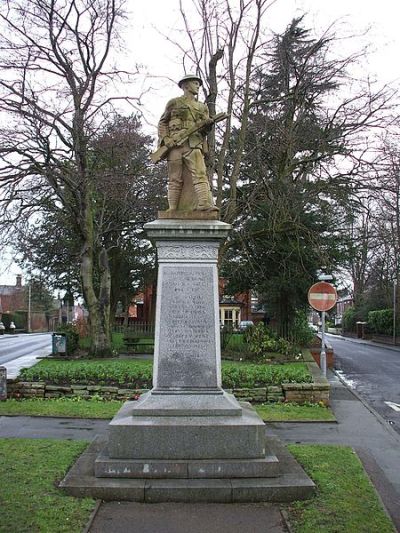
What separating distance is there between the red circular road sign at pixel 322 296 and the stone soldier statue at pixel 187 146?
29.6 feet

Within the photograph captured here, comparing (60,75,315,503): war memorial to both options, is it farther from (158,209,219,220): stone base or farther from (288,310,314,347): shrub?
(288,310,314,347): shrub

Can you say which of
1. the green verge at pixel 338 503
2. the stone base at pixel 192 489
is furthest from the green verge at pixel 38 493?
the green verge at pixel 338 503

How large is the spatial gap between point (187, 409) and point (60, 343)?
1633cm

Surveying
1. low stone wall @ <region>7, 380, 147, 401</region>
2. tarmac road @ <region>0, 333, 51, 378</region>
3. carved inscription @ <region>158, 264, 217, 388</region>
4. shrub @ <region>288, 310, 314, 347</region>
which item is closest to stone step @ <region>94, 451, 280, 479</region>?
carved inscription @ <region>158, 264, 217, 388</region>

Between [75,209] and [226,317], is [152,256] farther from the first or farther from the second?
[226,317]

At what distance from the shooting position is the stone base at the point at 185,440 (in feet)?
20.0

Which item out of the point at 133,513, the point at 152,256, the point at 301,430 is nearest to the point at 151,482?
the point at 133,513

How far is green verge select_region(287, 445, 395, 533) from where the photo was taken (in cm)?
507

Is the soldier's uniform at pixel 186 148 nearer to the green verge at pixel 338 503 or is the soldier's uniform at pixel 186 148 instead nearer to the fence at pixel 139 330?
the green verge at pixel 338 503

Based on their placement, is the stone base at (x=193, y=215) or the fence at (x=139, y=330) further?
the fence at (x=139, y=330)

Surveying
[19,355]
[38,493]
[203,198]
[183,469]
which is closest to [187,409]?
[183,469]

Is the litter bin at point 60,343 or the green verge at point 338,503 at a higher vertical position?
the litter bin at point 60,343

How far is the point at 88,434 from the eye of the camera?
30.7 feet

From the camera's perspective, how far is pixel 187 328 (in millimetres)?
6977
